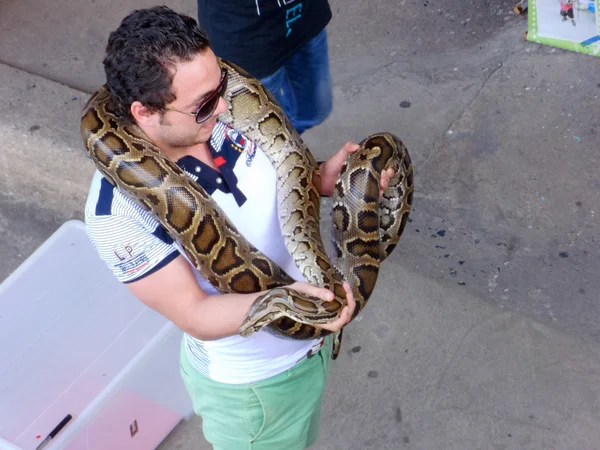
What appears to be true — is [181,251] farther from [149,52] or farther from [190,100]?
[149,52]

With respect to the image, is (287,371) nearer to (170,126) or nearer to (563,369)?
(170,126)

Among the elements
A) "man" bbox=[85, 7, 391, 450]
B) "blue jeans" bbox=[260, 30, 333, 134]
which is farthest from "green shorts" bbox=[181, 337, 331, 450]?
"blue jeans" bbox=[260, 30, 333, 134]

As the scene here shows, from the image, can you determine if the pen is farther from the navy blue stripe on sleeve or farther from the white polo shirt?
the navy blue stripe on sleeve

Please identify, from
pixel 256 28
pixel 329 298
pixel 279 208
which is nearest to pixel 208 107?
pixel 279 208

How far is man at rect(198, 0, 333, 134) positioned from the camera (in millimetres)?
3363

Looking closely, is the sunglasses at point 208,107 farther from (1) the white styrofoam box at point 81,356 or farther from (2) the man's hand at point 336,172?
(1) the white styrofoam box at point 81,356

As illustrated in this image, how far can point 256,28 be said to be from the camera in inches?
134

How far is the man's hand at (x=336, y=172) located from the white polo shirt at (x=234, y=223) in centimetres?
38

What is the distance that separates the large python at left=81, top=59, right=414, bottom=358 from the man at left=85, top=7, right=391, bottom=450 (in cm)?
4

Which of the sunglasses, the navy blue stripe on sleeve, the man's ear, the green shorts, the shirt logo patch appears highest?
the man's ear

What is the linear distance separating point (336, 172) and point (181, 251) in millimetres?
786

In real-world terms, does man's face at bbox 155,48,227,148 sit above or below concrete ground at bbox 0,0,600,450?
above

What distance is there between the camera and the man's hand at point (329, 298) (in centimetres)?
205

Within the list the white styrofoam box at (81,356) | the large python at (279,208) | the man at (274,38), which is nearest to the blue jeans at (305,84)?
the man at (274,38)
